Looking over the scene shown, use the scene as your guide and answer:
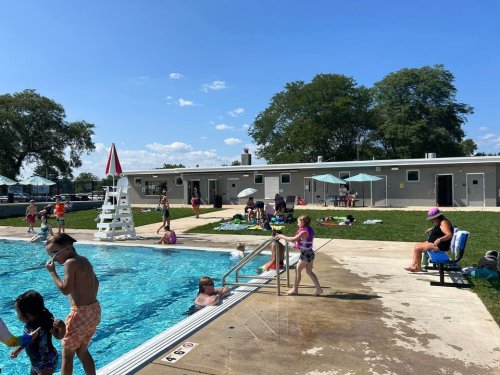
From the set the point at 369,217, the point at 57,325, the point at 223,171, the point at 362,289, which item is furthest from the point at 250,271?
the point at 223,171

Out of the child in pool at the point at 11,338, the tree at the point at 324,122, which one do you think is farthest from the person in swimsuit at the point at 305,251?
the tree at the point at 324,122

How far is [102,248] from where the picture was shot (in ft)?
42.1

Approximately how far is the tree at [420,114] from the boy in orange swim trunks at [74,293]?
45805 millimetres

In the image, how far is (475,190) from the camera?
24.6 m

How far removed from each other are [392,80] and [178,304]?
4840 cm

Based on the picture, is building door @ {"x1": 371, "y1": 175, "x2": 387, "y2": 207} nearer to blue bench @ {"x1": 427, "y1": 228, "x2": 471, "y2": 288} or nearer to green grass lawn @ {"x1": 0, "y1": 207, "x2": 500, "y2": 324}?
green grass lawn @ {"x1": 0, "y1": 207, "x2": 500, "y2": 324}

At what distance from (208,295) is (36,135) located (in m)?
38.2

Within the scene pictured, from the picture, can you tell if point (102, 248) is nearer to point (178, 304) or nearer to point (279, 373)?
point (178, 304)

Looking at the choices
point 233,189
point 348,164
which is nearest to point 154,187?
point 233,189

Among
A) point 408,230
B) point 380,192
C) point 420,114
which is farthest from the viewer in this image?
point 420,114

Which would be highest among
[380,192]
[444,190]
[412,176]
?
[412,176]

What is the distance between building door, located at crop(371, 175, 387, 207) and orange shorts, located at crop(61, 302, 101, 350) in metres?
25.3

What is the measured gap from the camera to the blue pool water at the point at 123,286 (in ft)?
19.2

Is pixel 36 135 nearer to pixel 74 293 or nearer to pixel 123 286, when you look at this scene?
pixel 123 286
